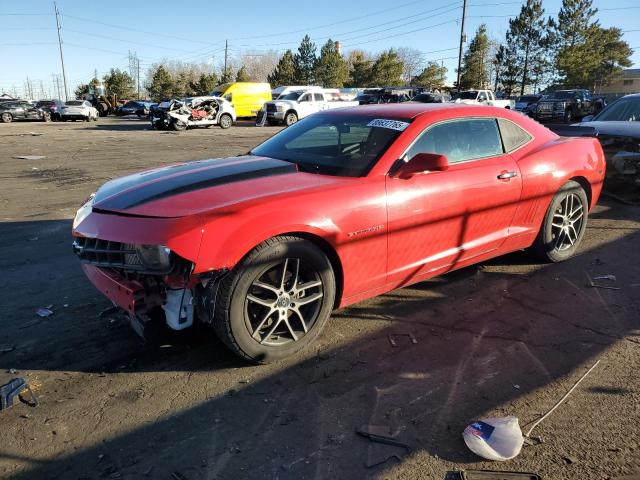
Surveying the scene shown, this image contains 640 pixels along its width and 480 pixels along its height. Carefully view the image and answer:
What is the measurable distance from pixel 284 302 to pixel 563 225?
321cm

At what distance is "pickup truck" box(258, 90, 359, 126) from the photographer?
95.2 feet

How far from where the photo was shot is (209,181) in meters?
3.30

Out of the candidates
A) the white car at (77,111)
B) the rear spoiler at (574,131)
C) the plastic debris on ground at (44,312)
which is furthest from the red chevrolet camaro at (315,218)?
the white car at (77,111)

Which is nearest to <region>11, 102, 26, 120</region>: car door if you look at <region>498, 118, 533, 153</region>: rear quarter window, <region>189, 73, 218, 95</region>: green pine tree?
<region>189, 73, 218, 95</region>: green pine tree

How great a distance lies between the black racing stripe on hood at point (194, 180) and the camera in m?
3.12

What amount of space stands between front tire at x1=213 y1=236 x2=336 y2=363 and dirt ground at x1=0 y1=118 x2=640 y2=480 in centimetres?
16

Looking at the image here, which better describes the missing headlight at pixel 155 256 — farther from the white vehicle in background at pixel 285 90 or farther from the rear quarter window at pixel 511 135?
the white vehicle in background at pixel 285 90

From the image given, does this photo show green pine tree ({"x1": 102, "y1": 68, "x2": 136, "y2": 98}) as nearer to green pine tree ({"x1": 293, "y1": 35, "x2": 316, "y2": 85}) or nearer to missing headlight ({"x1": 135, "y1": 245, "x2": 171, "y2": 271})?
green pine tree ({"x1": 293, "y1": 35, "x2": 316, "y2": 85})

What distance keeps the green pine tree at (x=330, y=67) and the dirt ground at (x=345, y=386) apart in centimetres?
7005

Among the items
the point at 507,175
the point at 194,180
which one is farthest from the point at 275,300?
the point at 507,175

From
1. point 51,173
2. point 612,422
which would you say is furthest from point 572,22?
point 612,422

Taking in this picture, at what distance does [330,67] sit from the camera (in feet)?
230

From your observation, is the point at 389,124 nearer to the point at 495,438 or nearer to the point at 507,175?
the point at 507,175

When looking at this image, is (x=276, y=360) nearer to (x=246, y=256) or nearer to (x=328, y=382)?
(x=328, y=382)
